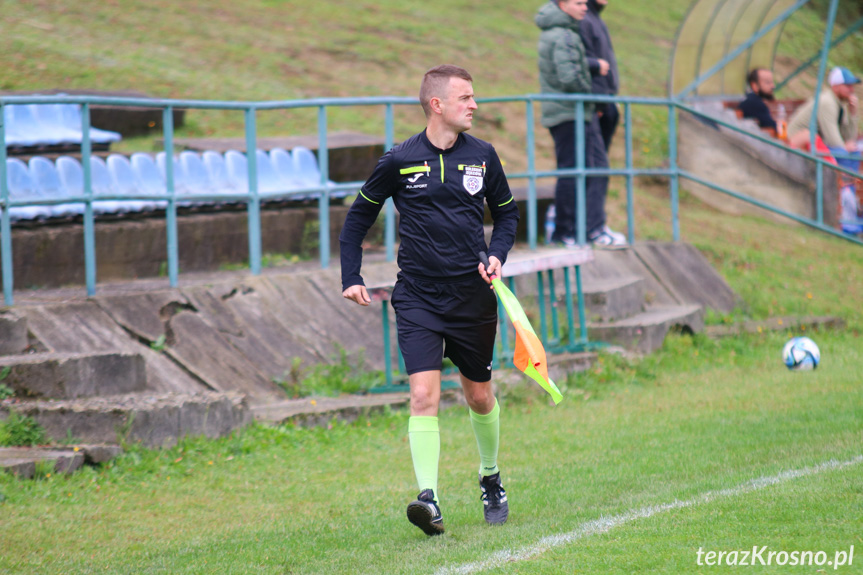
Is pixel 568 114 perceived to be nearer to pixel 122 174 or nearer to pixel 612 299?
pixel 612 299

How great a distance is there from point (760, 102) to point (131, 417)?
1217 centimetres

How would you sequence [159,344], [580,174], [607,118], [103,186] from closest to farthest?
[159,344] < [103,186] < [580,174] < [607,118]

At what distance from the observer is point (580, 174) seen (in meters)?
10.6

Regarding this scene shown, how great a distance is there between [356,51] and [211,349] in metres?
12.9

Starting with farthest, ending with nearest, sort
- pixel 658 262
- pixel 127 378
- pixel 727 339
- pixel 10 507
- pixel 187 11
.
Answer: pixel 187 11, pixel 658 262, pixel 727 339, pixel 127 378, pixel 10 507

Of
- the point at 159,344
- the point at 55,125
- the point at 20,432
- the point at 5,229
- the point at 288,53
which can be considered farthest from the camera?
the point at 288,53

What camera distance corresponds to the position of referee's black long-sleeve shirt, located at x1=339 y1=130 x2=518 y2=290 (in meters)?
4.90

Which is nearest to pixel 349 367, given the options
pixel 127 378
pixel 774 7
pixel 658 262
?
pixel 127 378

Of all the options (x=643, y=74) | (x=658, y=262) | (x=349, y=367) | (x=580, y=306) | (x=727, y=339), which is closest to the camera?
(x=349, y=367)

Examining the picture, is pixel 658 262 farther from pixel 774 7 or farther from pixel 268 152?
pixel 774 7

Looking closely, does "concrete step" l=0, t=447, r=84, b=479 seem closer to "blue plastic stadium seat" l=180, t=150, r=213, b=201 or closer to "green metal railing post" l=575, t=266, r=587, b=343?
"blue plastic stadium seat" l=180, t=150, r=213, b=201

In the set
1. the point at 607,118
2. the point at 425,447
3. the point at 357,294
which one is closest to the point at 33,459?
the point at 357,294

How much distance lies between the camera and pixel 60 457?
6.11 metres

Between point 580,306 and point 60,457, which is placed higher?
point 580,306
